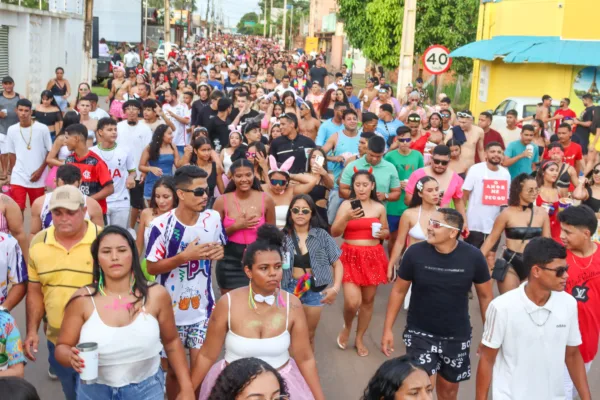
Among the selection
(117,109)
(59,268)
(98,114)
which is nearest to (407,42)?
(117,109)

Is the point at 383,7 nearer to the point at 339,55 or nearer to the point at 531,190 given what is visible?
the point at 531,190

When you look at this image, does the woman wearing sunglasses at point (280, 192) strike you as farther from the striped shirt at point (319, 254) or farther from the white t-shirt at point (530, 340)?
the white t-shirt at point (530, 340)

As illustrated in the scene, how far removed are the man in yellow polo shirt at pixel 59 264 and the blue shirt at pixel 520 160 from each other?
303 inches

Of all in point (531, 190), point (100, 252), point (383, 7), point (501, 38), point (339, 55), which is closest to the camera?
point (100, 252)

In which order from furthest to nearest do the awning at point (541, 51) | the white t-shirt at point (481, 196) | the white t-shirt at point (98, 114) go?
1. the awning at point (541, 51)
2. the white t-shirt at point (98, 114)
3. the white t-shirt at point (481, 196)

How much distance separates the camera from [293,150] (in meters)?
10.5

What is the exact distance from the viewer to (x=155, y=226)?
596 centimetres

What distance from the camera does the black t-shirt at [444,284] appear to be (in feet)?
19.0

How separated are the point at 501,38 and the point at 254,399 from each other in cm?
2616

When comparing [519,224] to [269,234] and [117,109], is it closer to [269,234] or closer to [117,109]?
[269,234]

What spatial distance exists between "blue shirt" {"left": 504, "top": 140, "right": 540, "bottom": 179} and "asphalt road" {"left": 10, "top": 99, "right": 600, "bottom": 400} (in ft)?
9.70

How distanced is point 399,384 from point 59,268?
2.56m

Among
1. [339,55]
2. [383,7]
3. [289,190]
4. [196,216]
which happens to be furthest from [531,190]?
[339,55]

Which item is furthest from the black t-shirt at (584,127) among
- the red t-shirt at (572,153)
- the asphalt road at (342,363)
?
the asphalt road at (342,363)
